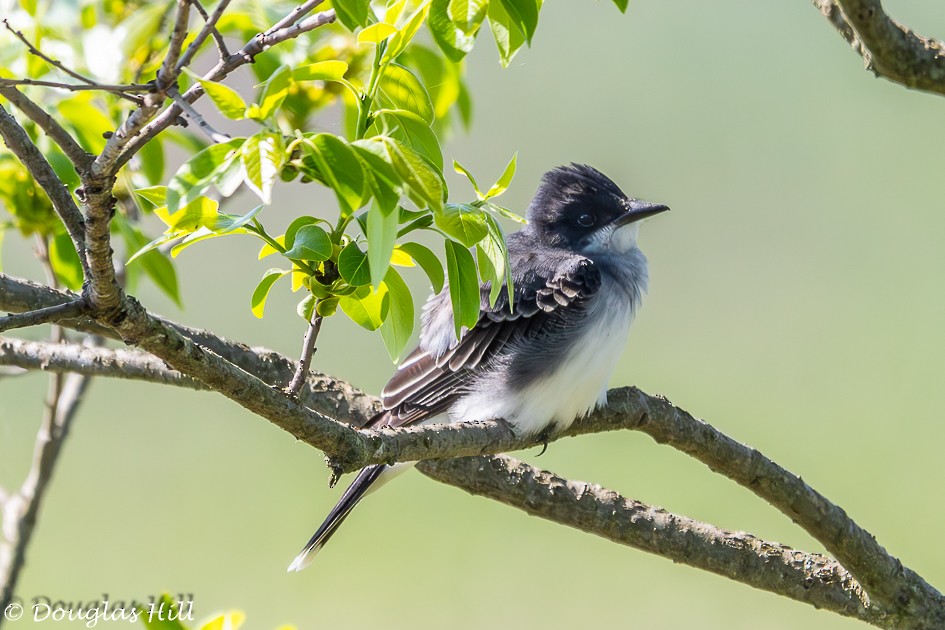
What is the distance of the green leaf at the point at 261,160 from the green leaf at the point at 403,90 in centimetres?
38

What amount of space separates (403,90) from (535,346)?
8.04 ft

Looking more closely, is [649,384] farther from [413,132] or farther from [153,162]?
[413,132]

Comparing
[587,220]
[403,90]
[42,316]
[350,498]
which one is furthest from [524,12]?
[587,220]

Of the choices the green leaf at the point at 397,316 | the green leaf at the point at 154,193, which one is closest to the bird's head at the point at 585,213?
the green leaf at the point at 397,316

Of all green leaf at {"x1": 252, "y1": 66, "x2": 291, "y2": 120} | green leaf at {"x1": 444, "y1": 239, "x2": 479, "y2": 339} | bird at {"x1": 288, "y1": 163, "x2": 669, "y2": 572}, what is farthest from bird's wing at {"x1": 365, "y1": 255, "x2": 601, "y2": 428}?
green leaf at {"x1": 252, "y1": 66, "x2": 291, "y2": 120}

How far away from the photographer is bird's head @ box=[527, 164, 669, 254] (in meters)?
4.50

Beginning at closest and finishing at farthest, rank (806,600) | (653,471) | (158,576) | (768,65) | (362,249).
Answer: (362,249) → (806,600) → (158,576) → (653,471) → (768,65)

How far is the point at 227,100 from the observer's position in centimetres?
147

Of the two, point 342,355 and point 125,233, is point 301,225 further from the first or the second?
point 342,355

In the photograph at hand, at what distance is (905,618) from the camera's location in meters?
3.14

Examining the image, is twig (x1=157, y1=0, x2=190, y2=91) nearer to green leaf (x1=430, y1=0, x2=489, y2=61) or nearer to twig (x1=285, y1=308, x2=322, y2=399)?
green leaf (x1=430, y1=0, x2=489, y2=61)

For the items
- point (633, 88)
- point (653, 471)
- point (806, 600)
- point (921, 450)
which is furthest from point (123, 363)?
point (633, 88)

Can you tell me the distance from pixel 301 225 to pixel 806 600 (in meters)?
2.19

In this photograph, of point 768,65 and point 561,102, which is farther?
point 768,65
